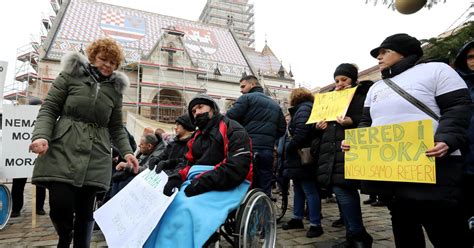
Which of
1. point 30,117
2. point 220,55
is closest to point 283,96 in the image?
point 220,55

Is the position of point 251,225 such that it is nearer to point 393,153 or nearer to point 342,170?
point 342,170

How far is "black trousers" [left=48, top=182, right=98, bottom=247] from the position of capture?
198cm

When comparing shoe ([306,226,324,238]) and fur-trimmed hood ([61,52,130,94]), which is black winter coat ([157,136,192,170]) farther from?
shoe ([306,226,324,238])

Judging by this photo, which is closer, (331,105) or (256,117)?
(331,105)

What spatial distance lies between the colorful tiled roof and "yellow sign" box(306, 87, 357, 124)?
25303mm

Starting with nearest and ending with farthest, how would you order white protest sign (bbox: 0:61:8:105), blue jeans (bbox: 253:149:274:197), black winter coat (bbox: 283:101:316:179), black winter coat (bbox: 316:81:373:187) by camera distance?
1. black winter coat (bbox: 316:81:373:187)
2. black winter coat (bbox: 283:101:316:179)
3. blue jeans (bbox: 253:149:274:197)
4. white protest sign (bbox: 0:61:8:105)

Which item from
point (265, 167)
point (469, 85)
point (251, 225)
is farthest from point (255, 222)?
point (469, 85)

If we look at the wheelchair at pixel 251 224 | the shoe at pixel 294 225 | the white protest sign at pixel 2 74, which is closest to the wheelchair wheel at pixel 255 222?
the wheelchair at pixel 251 224

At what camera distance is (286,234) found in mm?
3555

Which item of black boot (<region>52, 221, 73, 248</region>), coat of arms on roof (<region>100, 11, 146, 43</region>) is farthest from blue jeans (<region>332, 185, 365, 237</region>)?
coat of arms on roof (<region>100, 11, 146, 43</region>)

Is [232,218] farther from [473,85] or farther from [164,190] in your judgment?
[473,85]

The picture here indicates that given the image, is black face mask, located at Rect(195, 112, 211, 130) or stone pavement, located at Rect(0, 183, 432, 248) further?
stone pavement, located at Rect(0, 183, 432, 248)

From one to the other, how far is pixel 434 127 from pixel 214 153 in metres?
1.50

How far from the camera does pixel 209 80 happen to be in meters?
29.6
